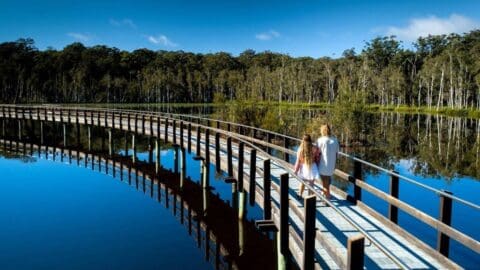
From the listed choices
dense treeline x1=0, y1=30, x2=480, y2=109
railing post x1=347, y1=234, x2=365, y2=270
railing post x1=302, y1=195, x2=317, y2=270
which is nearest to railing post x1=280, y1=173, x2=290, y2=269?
railing post x1=302, y1=195, x2=317, y2=270

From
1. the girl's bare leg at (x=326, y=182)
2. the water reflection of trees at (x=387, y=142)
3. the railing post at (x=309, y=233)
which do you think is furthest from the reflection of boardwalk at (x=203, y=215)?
the water reflection of trees at (x=387, y=142)

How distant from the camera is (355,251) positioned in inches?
221

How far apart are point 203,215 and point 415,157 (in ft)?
64.5

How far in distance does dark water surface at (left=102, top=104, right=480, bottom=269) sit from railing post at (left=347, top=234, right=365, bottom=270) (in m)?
7.62

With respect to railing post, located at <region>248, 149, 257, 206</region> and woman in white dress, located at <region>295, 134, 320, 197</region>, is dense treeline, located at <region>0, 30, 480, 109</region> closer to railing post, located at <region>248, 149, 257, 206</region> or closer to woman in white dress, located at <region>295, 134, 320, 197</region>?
railing post, located at <region>248, 149, 257, 206</region>

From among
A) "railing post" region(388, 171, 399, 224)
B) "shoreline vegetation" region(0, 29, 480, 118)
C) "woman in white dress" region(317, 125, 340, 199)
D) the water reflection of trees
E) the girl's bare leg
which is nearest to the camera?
"railing post" region(388, 171, 399, 224)

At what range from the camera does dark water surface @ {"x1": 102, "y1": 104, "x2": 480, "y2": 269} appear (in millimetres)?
16062

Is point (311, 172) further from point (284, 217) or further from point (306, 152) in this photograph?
point (284, 217)

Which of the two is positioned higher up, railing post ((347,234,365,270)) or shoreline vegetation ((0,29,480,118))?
shoreline vegetation ((0,29,480,118))

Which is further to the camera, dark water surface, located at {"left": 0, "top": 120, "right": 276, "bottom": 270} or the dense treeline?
the dense treeline

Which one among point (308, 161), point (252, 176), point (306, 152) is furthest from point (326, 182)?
point (252, 176)

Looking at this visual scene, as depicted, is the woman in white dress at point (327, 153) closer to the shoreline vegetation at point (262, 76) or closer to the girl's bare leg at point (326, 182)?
the girl's bare leg at point (326, 182)

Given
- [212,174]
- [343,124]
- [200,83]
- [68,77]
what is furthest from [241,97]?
[68,77]

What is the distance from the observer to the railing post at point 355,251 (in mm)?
5586
